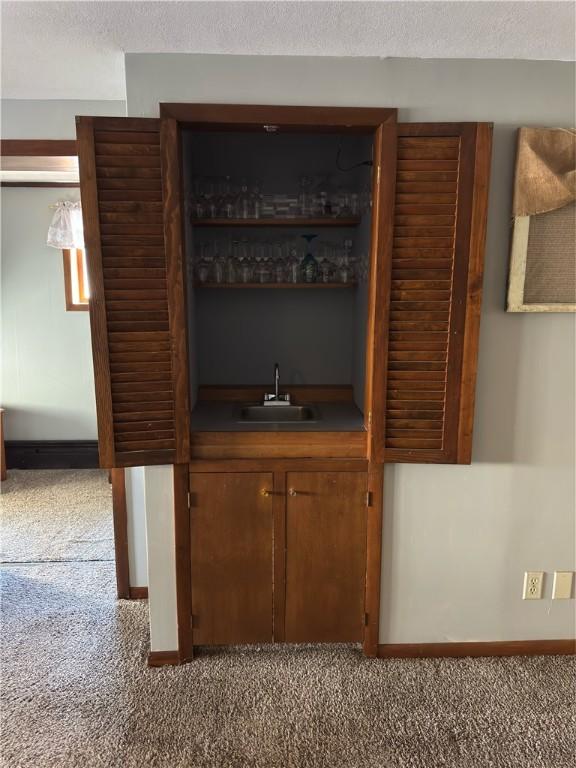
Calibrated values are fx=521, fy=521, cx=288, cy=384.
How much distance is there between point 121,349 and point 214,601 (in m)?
1.06

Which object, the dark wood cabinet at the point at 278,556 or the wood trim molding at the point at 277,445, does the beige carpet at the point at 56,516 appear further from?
the wood trim molding at the point at 277,445

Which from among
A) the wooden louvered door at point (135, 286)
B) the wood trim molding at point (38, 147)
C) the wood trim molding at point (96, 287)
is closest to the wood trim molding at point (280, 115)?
the wooden louvered door at point (135, 286)

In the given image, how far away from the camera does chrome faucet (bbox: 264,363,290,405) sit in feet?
8.21

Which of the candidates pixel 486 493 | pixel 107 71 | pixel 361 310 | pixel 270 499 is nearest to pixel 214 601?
pixel 270 499

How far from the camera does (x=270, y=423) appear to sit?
2.10m

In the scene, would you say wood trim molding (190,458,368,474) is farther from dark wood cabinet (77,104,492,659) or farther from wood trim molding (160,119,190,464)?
wood trim molding (160,119,190,464)

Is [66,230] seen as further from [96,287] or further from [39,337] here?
[96,287]

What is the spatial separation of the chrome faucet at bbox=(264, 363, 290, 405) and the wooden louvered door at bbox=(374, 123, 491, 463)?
70cm

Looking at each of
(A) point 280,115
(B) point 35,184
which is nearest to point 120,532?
(A) point 280,115

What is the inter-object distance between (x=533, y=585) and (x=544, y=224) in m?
1.42

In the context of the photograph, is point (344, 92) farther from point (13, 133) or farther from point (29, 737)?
point (29, 737)

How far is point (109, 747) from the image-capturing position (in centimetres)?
172

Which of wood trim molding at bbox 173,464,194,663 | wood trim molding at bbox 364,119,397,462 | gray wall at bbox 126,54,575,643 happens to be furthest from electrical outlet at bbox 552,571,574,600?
wood trim molding at bbox 173,464,194,663

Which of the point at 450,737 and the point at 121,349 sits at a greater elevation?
the point at 121,349
